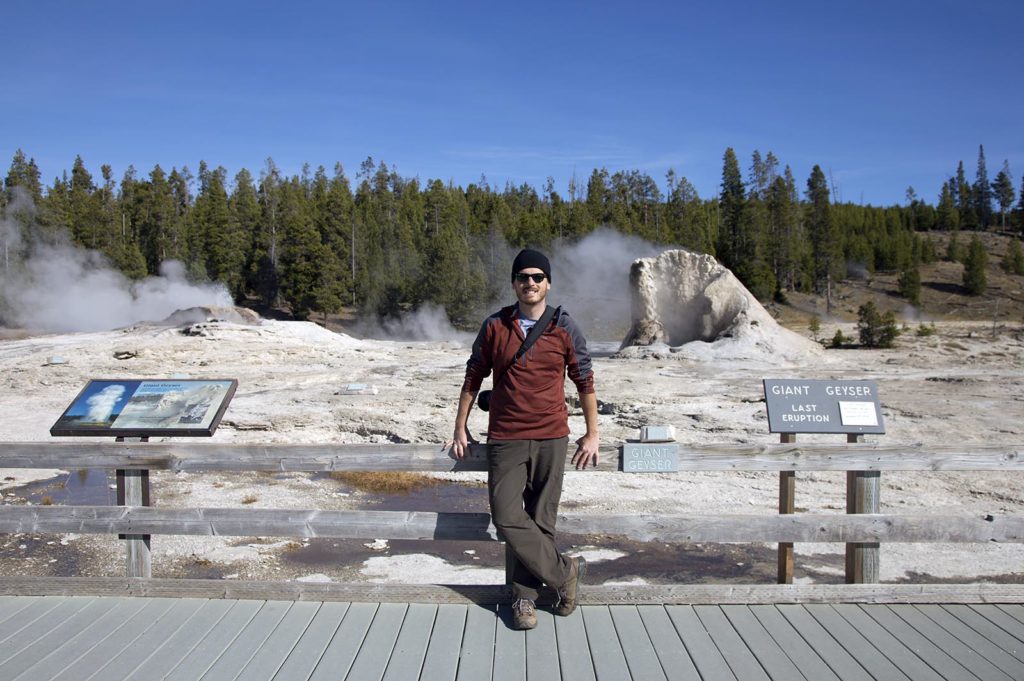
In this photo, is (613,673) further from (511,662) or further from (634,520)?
(634,520)

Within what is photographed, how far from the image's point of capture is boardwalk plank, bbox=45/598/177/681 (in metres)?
3.33

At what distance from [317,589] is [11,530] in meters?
1.61

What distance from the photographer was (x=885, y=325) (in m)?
27.1

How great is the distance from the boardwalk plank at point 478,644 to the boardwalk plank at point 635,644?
539 mm

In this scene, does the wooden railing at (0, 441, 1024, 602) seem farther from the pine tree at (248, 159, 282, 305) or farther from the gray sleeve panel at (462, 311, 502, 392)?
A: the pine tree at (248, 159, 282, 305)

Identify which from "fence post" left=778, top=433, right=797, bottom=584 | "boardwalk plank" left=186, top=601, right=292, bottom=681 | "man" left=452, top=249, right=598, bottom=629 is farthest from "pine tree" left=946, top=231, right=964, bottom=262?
"boardwalk plank" left=186, top=601, right=292, bottom=681

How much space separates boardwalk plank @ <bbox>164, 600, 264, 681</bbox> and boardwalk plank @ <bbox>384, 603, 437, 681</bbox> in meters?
0.71

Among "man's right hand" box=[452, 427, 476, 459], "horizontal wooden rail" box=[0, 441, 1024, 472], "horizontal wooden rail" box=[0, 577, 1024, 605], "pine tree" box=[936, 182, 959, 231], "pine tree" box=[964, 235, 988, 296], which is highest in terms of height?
"pine tree" box=[936, 182, 959, 231]

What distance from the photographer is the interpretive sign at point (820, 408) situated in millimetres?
4191

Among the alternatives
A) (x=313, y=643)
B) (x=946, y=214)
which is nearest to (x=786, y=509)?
(x=313, y=643)

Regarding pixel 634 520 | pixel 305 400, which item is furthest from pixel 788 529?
pixel 305 400

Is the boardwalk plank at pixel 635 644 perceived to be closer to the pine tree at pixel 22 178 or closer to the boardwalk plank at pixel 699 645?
the boardwalk plank at pixel 699 645

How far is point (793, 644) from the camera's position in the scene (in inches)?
140

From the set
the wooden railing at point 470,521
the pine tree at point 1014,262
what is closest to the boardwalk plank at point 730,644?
the wooden railing at point 470,521
